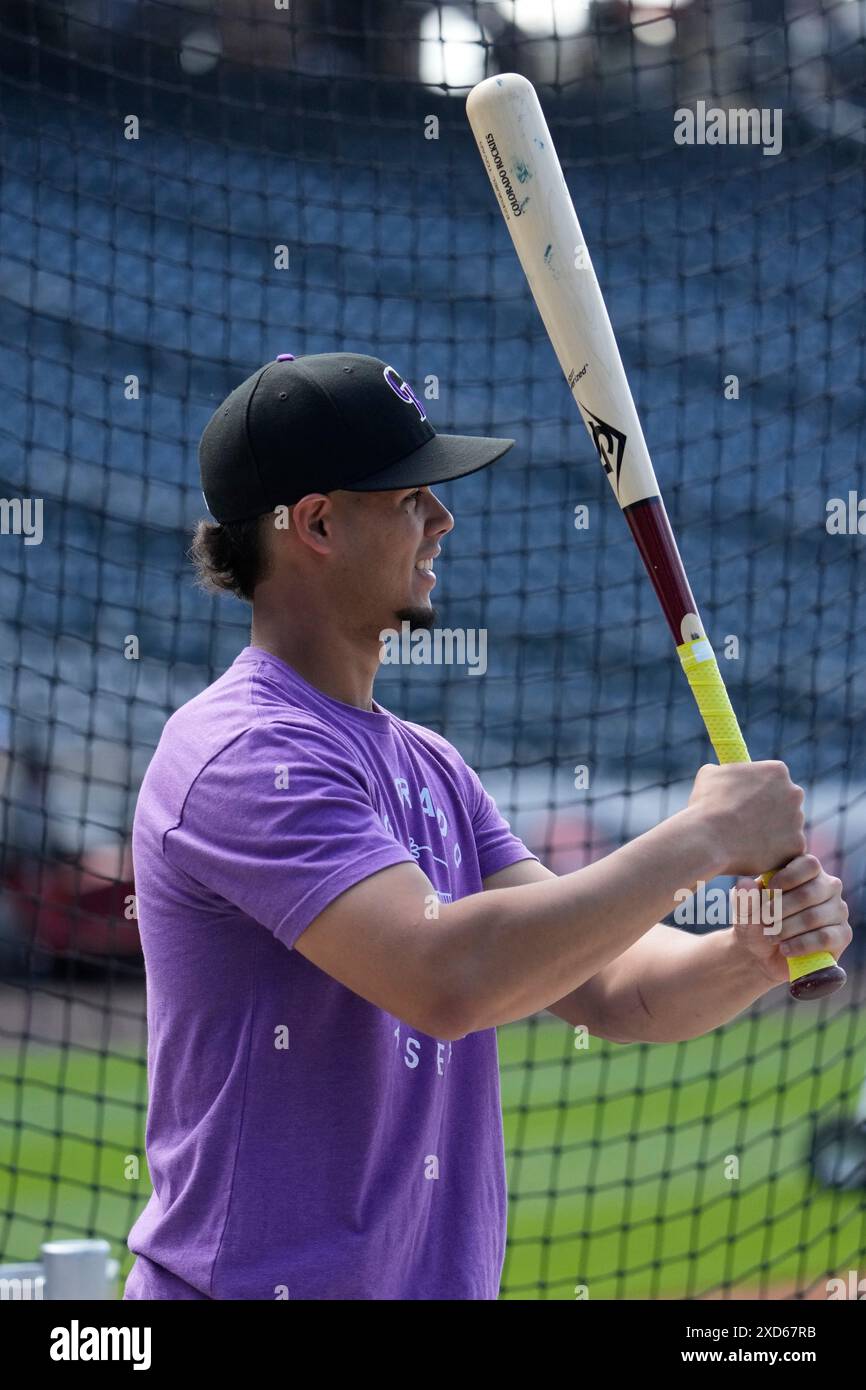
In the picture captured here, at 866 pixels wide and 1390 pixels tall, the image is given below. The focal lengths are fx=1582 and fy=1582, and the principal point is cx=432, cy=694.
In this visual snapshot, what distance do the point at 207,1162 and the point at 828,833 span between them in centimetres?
815

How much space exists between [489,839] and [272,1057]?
1.37 ft

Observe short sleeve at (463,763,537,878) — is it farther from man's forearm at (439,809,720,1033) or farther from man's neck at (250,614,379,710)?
man's forearm at (439,809,720,1033)

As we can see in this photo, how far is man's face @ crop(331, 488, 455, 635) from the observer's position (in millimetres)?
1558

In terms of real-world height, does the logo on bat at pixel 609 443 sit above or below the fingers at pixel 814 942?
above

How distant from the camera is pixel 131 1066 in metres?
7.25

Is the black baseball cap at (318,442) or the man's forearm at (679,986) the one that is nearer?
the black baseball cap at (318,442)

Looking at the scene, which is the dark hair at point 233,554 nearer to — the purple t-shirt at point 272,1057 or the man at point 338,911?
the man at point 338,911

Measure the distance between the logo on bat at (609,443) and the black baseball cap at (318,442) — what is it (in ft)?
0.86

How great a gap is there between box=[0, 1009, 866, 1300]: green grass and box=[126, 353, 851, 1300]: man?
237cm

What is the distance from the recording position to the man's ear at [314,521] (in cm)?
154

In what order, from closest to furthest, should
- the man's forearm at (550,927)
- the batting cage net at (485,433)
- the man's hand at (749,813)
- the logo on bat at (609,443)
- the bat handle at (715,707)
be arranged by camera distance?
the man's forearm at (550,927) → the man's hand at (749,813) → the bat handle at (715,707) → the logo on bat at (609,443) → the batting cage net at (485,433)
